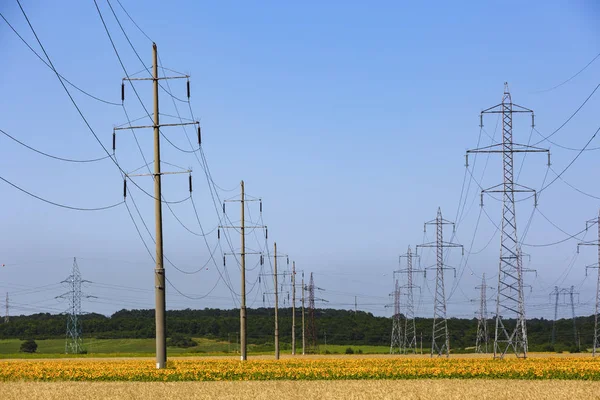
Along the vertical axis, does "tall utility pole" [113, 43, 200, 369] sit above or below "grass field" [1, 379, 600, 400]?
above

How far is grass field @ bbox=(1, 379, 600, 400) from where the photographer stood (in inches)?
1101

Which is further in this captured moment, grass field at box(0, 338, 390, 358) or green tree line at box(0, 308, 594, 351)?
green tree line at box(0, 308, 594, 351)

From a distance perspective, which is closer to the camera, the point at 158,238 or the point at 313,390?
the point at 313,390

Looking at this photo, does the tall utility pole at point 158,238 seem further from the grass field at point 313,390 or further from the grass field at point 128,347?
the grass field at point 128,347

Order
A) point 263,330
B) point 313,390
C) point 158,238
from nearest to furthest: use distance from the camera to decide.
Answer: point 313,390, point 158,238, point 263,330

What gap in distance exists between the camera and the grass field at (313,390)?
27969 mm

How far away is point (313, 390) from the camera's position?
30734 millimetres

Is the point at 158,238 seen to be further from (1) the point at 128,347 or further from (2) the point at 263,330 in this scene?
(2) the point at 263,330

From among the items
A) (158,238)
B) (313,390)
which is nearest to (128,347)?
(158,238)

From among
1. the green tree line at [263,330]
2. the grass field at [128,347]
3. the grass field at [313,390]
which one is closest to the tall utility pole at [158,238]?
the grass field at [313,390]

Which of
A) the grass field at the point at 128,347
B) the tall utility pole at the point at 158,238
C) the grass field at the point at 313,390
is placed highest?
the tall utility pole at the point at 158,238

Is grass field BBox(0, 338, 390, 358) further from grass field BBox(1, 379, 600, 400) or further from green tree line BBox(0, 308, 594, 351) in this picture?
grass field BBox(1, 379, 600, 400)

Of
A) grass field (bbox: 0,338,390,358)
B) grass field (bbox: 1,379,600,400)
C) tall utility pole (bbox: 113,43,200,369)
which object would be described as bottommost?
grass field (bbox: 0,338,390,358)

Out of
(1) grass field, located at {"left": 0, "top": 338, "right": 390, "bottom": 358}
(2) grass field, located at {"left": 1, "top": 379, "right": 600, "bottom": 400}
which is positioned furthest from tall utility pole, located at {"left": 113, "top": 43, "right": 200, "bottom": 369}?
(1) grass field, located at {"left": 0, "top": 338, "right": 390, "bottom": 358}
